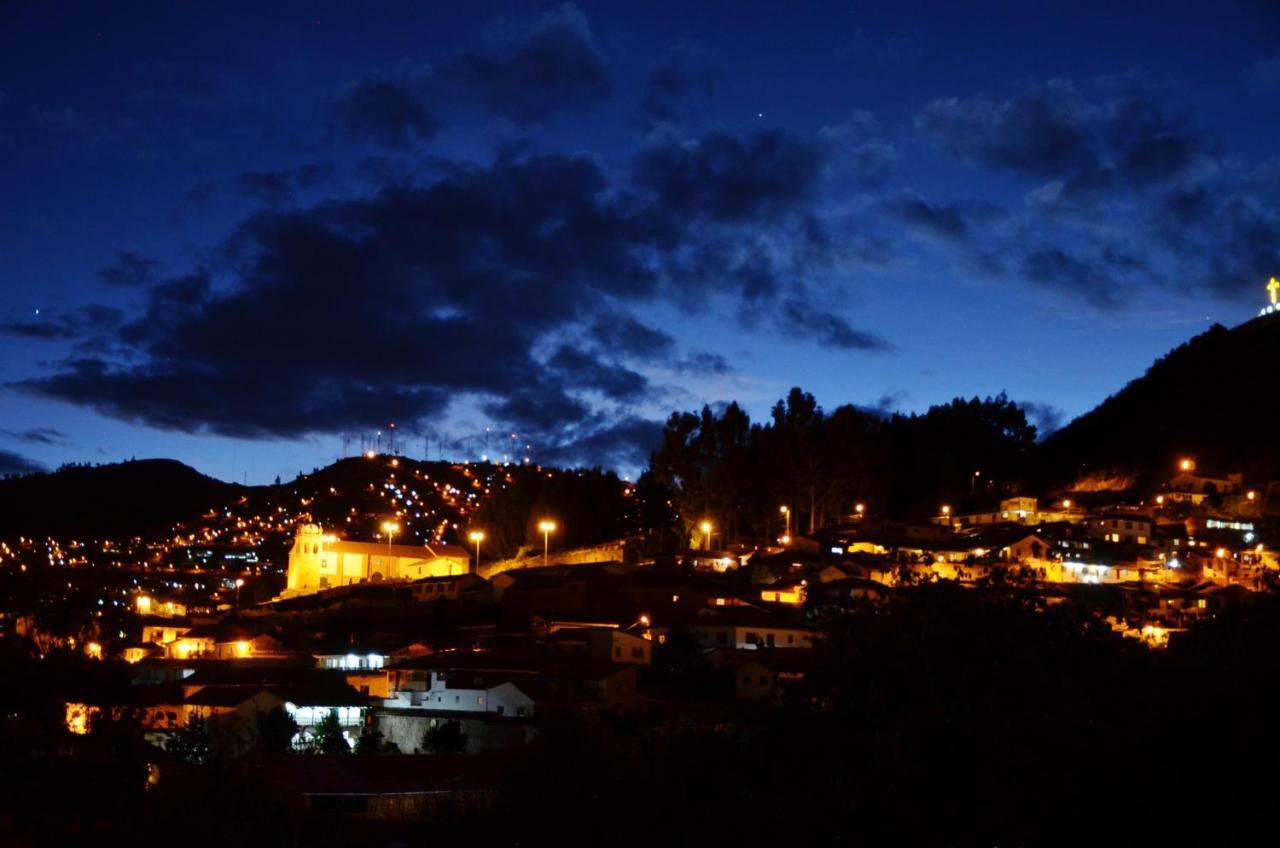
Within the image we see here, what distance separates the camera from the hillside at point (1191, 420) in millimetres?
78500

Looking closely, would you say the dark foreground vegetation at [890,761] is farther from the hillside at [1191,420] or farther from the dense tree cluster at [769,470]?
the hillside at [1191,420]

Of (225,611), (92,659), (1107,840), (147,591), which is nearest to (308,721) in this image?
(92,659)

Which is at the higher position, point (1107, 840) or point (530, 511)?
point (530, 511)

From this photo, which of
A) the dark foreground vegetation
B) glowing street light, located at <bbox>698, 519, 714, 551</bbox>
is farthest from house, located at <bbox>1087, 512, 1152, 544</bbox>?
the dark foreground vegetation

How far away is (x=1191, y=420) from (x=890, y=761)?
262ft

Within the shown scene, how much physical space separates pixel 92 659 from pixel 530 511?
167 feet

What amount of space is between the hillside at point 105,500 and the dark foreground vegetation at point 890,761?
11714 cm

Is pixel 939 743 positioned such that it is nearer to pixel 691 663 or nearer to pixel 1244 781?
pixel 1244 781

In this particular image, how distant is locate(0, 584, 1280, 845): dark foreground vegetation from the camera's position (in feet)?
37.5

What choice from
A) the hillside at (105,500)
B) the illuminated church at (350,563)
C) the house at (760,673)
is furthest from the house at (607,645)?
the hillside at (105,500)

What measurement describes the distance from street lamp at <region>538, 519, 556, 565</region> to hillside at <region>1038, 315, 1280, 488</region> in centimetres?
3675

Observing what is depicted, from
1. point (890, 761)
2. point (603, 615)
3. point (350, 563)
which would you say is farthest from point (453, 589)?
point (890, 761)

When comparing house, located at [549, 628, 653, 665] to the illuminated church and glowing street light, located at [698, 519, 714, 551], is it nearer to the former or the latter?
glowing street light, located at [698, 519, 714, 551]

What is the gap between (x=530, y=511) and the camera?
2687 inches
